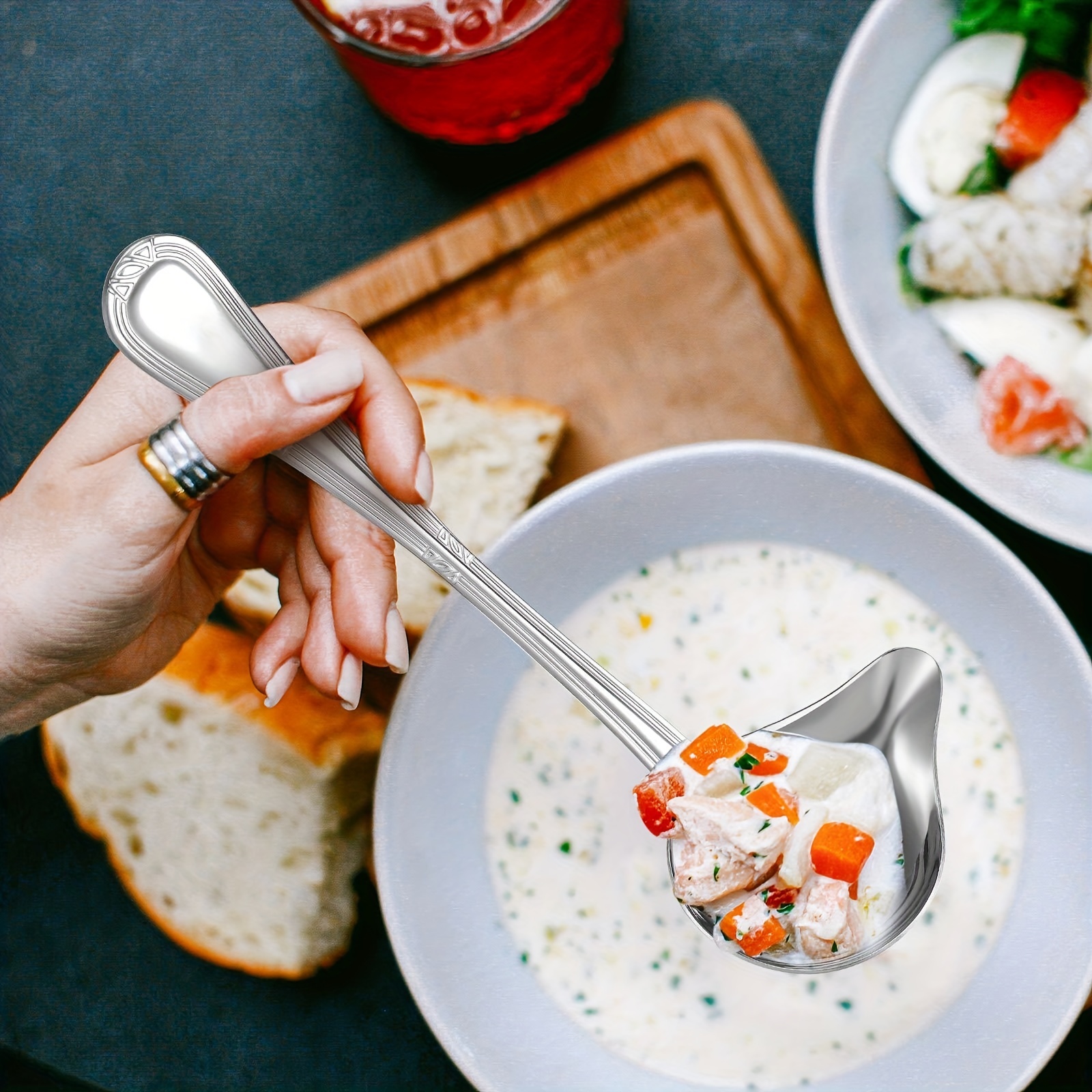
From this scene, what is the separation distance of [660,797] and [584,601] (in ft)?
1.65

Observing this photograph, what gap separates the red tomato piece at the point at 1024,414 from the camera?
180 centimetres

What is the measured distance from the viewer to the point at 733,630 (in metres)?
1.86

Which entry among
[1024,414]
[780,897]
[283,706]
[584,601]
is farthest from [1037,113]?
[283,706]

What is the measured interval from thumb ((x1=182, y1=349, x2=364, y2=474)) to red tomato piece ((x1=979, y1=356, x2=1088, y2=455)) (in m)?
1.16

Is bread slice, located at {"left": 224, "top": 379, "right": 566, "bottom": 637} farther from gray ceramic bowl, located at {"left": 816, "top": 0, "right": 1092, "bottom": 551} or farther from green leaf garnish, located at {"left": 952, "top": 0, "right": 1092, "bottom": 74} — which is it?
green leaf garnish, located at {"left": 952, "top": 0, "right": 1092, "bottom": 74}

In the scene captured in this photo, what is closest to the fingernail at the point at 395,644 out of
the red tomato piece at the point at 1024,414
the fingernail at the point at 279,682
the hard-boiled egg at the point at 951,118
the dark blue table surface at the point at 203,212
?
the fingernail at the point at 279,682

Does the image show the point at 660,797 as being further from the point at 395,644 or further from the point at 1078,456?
the point at 1078,456

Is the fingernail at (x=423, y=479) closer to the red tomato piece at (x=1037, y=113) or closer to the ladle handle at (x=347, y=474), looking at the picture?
the ladle handle at (x=347, y=474)

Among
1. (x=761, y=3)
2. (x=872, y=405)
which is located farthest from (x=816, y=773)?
(x=761, y=3)

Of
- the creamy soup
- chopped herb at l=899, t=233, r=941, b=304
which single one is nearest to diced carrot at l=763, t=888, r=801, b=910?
the creamy soup

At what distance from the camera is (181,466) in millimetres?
1378

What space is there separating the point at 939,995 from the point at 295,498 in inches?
56.2

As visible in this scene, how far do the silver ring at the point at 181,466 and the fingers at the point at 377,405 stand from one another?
0.22 metres

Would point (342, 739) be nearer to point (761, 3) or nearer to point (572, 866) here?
point (572, 866)
